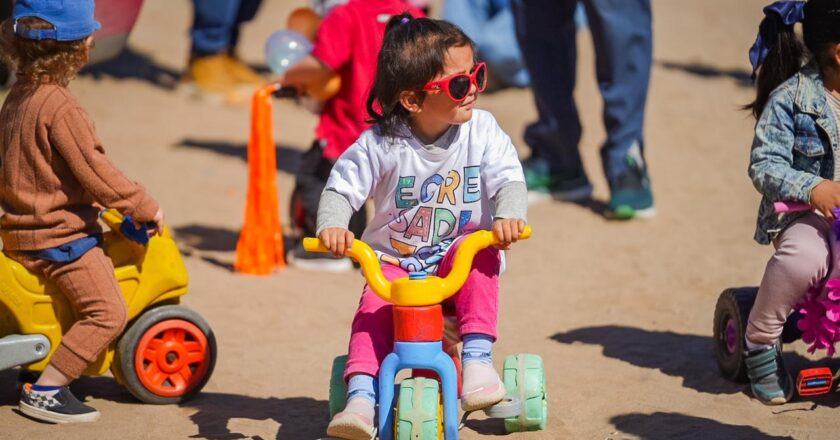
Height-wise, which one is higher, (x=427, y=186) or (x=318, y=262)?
(x=427, y=186)

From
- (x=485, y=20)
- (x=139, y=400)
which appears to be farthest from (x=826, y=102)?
(x=485, y=20)

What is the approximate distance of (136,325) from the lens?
426cm

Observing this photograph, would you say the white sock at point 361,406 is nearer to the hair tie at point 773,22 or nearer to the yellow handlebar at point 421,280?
the yellow handlebar at point 421,280

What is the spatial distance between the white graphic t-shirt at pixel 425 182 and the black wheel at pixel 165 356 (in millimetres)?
912

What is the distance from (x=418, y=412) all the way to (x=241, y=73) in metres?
7.03

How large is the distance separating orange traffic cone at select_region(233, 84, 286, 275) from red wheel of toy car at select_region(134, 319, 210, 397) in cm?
169

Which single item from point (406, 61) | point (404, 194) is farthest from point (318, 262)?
point (406, 61)

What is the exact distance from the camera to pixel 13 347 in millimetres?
3992

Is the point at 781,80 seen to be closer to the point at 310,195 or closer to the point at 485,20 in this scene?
the point at 310,195

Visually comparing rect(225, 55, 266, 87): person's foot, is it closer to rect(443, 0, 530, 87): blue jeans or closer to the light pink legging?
rect(443, 0, 530, 87): blue jeans

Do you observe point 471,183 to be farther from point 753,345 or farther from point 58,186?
point 58,186

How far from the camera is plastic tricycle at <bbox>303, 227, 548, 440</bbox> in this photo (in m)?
3.52

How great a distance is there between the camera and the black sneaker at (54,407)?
405 centimetres

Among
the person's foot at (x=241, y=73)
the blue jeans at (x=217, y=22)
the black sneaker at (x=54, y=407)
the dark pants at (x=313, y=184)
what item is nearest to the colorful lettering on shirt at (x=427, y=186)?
the black sneaker at (x=54, y=407)
